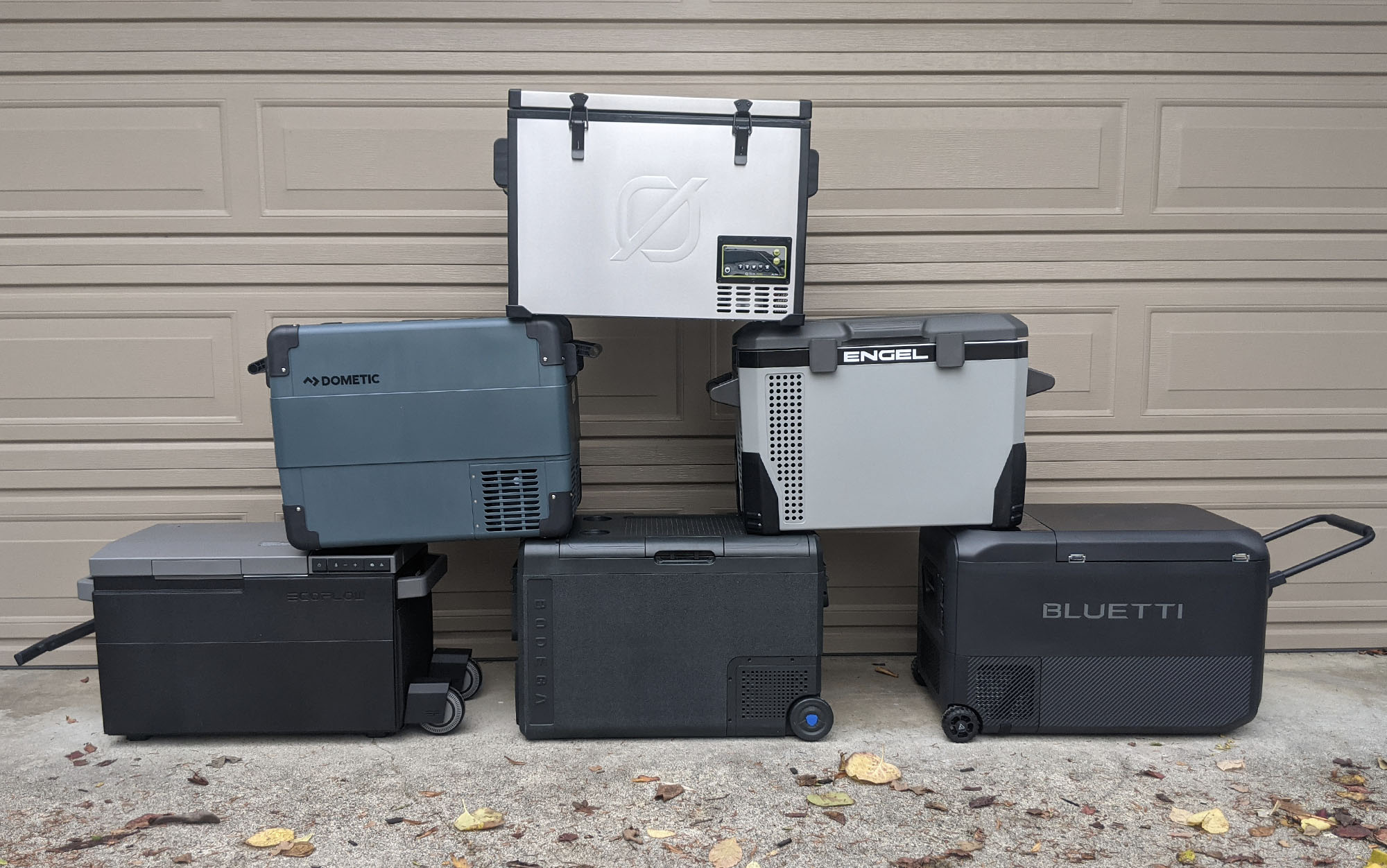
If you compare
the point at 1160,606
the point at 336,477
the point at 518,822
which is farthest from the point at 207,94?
the point at 1160,606

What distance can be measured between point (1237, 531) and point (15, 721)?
3.38 metres

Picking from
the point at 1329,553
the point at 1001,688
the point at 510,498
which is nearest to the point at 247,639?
the point at 510,498

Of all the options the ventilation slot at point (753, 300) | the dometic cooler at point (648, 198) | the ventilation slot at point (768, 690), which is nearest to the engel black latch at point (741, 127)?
the dometic cooler at point (648, 198)

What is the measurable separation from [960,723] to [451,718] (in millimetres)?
1366

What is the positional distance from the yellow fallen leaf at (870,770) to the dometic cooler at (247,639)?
119 cm

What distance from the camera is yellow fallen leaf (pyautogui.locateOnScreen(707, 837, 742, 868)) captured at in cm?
188

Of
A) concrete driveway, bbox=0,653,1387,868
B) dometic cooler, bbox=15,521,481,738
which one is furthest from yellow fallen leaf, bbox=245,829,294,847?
dometic cooler, bbox=15,521,481,738

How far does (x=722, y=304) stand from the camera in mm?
2400

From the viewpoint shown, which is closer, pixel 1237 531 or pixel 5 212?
pixel 1237 531

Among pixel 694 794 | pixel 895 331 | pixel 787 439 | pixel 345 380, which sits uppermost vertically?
pixel 895 331

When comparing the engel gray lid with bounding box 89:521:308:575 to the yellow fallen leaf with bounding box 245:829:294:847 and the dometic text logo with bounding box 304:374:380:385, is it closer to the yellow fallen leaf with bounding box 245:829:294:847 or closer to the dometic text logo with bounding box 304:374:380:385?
the dometic text logo with bounding box 304:374:380:385

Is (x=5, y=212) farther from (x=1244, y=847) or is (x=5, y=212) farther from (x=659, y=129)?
(x=1244, y=847)

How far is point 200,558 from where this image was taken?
2379mm

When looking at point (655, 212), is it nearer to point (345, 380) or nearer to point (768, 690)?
point (345, 380)
